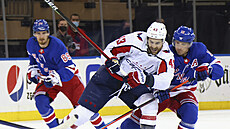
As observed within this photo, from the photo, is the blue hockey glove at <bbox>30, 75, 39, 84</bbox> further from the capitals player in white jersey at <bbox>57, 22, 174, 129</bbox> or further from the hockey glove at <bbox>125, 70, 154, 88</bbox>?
the hockey glove at <bbox>125, 70, 154, 88</bbox>

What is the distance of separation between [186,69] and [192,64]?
7 centimetres

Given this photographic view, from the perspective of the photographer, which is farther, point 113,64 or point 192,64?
point 192,64

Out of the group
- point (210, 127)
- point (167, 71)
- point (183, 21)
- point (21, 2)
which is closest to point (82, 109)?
point (167, 71)

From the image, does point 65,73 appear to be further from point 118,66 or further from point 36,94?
point 118,66

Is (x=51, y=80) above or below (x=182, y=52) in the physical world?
below

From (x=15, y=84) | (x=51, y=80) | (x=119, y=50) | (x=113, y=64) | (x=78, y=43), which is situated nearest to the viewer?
(x=113, y=64)

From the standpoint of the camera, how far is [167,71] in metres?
3.77

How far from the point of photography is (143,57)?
3.83 meters

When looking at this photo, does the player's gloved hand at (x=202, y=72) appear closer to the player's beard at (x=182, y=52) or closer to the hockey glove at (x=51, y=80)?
the player's beard at (x=182, y=52)

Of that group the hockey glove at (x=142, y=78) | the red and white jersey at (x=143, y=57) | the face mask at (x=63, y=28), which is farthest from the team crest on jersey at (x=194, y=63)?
the face mask at (x=63, y=28)

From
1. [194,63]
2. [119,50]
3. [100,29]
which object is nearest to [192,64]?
[194,63]

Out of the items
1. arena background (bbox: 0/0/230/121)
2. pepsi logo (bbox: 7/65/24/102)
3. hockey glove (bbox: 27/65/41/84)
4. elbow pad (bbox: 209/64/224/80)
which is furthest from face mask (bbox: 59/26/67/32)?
elbow pad (bbox: 209/64/224/80)

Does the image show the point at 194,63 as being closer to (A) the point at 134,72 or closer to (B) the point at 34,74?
(A) the point at 134,72

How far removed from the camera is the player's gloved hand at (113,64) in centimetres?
373
